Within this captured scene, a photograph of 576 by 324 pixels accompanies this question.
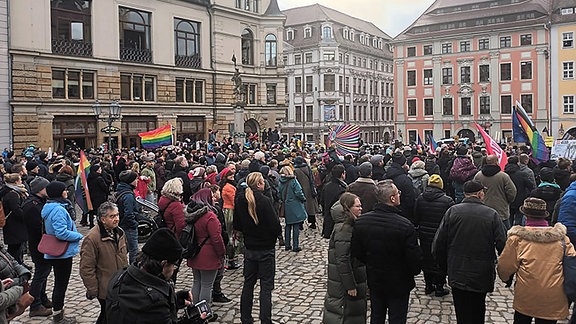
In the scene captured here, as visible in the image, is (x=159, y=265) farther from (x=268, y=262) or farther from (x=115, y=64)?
(x=115, y=64)

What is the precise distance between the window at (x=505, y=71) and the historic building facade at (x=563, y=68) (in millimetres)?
5010

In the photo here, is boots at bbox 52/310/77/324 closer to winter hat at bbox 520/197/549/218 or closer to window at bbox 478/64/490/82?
winter hat at bbox 520/197/549/218

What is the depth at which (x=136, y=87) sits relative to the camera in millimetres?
33031

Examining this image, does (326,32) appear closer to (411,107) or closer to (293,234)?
(411,107)

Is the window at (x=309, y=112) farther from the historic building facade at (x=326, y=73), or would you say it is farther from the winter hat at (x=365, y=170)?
the winter hat at (x=365, y=170)

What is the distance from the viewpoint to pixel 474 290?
18.8 ft

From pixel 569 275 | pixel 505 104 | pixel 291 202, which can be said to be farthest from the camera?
pixel 505 104

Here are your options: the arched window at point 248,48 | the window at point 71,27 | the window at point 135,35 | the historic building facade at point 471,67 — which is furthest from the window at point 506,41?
the window at point 71,27

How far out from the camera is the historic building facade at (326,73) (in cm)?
7406

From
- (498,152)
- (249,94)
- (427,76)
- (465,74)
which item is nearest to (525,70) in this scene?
(465,74)

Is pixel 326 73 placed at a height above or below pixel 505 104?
above

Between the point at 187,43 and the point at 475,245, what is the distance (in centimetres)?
3338

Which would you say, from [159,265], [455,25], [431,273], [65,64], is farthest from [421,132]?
[159,265]

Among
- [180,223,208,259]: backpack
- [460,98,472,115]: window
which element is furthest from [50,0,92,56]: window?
[460,98,472,115]: window
